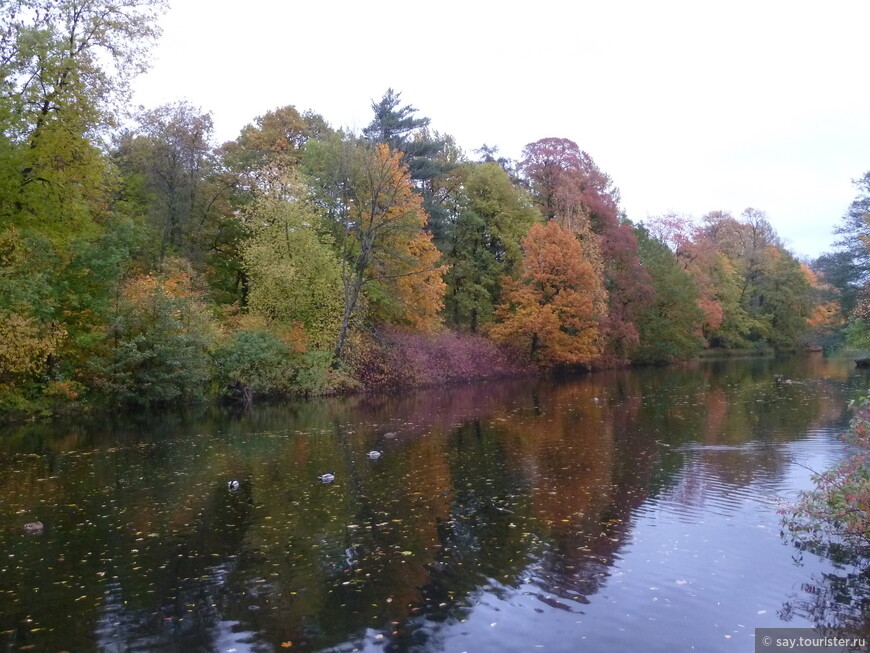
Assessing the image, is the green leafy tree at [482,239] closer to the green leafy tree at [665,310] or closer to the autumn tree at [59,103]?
the green leafy tree at [665,310]

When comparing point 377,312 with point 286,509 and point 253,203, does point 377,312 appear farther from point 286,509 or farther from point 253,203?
point 286,509

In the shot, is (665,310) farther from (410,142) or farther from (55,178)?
(55,178)

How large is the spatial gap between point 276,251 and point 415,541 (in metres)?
27.8

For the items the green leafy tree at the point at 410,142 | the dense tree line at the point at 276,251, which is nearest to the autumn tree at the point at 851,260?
the dense tree line at the point at 276,251

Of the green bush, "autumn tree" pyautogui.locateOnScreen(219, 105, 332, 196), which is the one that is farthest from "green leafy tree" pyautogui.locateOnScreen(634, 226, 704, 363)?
the green bush

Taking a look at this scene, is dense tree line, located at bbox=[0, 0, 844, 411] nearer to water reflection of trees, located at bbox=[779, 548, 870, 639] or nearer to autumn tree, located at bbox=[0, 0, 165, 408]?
autumn tree, located at bbox=[0, 0, 165, 408]

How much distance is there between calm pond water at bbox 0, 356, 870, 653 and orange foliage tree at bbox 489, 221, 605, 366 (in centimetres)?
2309

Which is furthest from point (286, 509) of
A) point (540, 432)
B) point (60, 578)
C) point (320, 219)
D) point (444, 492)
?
point (320, 219)

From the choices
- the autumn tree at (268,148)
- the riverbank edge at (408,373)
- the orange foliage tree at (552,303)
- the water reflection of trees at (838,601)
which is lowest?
the water reflection of trees at (838,601)

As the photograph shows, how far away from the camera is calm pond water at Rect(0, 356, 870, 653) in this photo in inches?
293

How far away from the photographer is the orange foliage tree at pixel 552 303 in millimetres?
43750

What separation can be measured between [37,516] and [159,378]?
1594cm

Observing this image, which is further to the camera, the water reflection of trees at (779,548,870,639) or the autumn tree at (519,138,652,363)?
the autumn tree at (519,138,652,363)

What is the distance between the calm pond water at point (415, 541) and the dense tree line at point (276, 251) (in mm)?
7307
